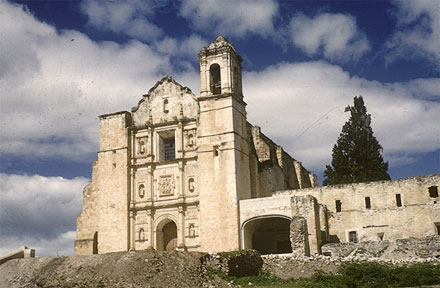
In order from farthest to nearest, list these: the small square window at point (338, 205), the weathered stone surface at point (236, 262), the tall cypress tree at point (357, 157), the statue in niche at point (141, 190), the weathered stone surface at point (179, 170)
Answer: the tall cypress tree at point (357, 157) → the statue in niche at point (141, 190) → the small square window at point (338, 205) → the weathered stone surface at point (179, 170) → the weathered stone surface at point (236, 262)

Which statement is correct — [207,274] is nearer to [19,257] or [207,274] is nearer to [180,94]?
[19,257]

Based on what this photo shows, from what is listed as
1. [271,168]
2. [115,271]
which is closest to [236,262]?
[115,271]

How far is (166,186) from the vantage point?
125ft

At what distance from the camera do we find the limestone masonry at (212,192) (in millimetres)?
35062

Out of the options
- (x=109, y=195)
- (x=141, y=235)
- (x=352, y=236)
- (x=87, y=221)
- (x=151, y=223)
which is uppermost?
(x=109, y=195)

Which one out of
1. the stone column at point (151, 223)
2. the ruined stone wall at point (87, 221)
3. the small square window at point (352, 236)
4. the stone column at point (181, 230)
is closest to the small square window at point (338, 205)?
the small square window at point (352, 236)

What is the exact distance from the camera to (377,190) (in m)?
36.0

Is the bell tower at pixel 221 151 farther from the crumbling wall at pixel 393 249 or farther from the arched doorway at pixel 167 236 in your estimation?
the crumbling wall at pixel 393 249

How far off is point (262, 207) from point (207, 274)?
25.6 feet

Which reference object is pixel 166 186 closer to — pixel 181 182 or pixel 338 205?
pixel 181 182

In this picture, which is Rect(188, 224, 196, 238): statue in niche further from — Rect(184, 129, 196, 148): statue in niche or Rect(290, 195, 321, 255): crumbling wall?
Rect(290, 195, 321, 255): crumbling wall

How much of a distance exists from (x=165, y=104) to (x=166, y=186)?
18.4ft

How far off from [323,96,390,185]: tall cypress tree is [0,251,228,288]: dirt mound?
67.5 ft

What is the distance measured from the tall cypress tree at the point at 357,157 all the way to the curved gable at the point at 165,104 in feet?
48.6
